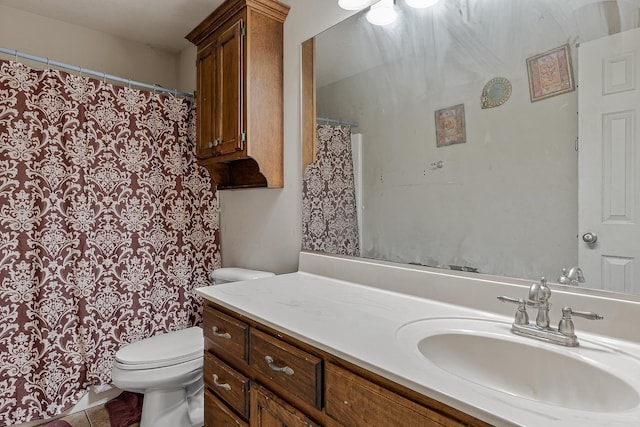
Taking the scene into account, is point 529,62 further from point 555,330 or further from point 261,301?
→ point 261,301

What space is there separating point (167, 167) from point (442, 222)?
175cm

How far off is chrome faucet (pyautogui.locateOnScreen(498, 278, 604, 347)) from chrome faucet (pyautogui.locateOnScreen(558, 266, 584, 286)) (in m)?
0.08

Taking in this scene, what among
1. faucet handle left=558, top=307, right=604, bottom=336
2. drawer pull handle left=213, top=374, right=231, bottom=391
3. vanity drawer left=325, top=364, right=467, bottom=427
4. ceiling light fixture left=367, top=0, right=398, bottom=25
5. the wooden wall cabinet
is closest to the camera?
vanity drawer left=325, top=364, right=467, bottom=427

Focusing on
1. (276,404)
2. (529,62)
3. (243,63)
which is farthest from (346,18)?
(276,404)

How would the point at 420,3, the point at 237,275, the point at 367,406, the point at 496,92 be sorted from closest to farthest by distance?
the point at 367,406
the point at 496,92
the point at 420,3
the point at 237,275

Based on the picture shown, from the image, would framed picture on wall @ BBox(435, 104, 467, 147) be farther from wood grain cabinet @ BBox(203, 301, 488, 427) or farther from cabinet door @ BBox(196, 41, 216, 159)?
cabinet door @ BBox(196, 41, 216, 159)

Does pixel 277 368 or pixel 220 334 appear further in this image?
pixel 220 334

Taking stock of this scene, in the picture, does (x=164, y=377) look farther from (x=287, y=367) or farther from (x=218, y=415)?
(x=287, y=367)

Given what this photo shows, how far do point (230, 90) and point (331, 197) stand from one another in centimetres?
77

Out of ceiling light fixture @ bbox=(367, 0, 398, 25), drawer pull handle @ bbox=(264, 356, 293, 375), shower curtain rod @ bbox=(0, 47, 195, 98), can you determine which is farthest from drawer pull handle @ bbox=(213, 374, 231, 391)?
shower curtain rod @ bbox=(0, 47, 195, 98)

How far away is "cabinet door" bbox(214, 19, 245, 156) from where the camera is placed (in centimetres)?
176

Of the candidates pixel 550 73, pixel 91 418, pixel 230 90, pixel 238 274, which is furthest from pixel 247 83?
pixel 91 418

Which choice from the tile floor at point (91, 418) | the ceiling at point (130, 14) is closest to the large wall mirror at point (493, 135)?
the ceiling at point (130, 14)

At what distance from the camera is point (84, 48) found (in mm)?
2418
